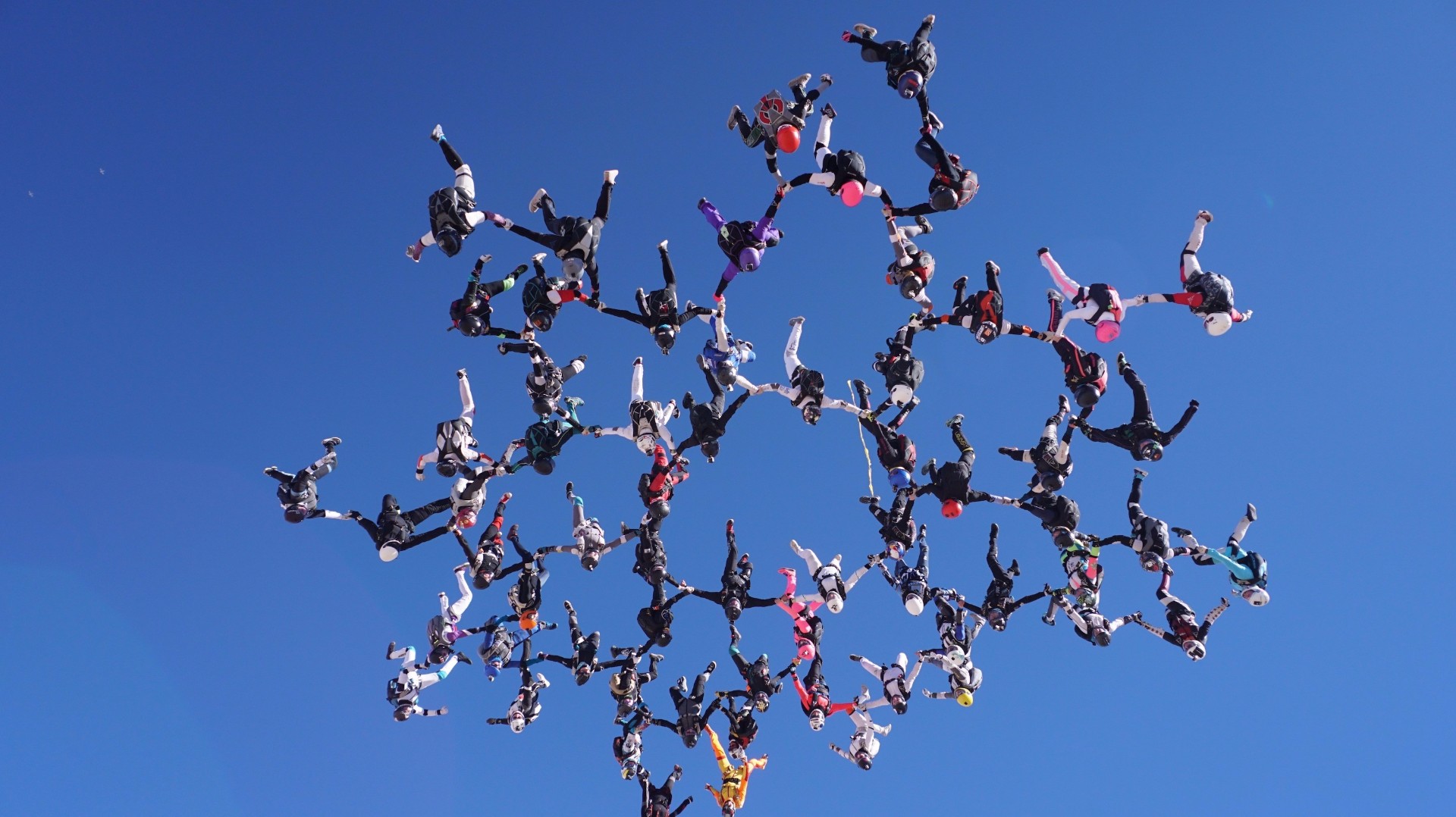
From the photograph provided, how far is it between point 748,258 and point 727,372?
1.65m

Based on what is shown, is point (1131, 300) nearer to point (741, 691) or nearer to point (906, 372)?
point (906, 372)

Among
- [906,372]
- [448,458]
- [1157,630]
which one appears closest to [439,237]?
[448,458]

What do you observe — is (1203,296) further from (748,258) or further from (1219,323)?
(748,258)

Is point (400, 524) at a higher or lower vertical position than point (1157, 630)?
higher

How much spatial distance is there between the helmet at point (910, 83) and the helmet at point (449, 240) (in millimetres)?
6046

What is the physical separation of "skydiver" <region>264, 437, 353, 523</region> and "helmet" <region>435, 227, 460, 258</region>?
12.6 feet

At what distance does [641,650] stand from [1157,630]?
840 cm

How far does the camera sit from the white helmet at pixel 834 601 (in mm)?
14250

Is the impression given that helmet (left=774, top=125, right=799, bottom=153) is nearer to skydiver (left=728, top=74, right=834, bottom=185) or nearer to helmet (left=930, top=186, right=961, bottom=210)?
skydiver (left=728, top=74, right=834, bottom=185)

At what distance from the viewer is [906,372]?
41.4 feet

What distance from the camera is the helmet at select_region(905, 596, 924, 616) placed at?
13.8m

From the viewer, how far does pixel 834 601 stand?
14.2 m

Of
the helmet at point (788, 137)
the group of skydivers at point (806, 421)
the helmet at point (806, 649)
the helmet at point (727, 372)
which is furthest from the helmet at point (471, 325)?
the helmet at point (806, 649)

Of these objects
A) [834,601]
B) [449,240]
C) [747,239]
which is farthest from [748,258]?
[834,601]
